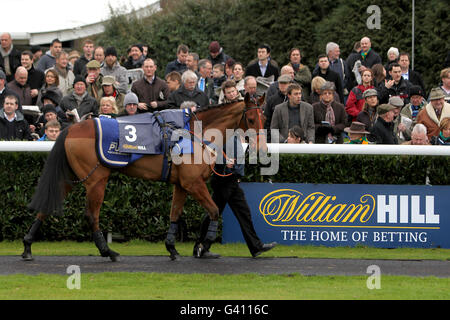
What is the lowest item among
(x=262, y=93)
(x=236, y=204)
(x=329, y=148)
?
(x=236, y=204)

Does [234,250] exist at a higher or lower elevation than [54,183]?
lower

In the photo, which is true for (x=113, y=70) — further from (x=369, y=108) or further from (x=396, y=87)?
(x=396, y=87)

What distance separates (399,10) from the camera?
66.2ft

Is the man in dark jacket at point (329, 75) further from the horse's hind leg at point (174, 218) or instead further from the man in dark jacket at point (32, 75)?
the horse's hind leg at point (174, 218)

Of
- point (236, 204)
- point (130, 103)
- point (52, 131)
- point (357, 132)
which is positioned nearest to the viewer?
point (236, 204)

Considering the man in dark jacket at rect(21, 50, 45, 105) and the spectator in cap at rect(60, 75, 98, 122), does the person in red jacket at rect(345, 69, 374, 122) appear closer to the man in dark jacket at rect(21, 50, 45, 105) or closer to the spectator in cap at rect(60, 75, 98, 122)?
the spectator in cap at rect(60, 75, 98, 122)

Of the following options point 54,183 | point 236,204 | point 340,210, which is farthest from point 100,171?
point 340,210

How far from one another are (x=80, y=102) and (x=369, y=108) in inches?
180

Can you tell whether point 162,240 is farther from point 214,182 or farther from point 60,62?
point 60,62

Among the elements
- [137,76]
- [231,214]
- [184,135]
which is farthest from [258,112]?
[137,76]

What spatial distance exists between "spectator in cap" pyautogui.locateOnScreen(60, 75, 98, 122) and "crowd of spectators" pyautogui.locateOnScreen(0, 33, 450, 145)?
0.05 feet

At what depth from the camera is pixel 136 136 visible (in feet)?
34.9

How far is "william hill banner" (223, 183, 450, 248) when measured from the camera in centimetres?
1205

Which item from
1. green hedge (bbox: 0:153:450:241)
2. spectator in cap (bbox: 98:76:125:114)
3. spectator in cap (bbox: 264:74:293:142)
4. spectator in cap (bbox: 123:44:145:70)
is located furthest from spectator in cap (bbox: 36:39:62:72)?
green hedge (bbox: 0:153:450:241)
